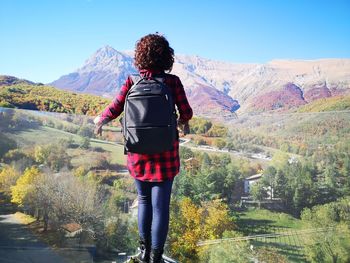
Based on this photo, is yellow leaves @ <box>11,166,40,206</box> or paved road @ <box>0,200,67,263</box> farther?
yellow leaves @ <box>11,166,40,206</box>

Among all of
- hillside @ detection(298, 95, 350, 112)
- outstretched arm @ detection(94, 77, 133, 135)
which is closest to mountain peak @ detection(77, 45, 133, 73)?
hillside @ detection(298, 95, 350, 112)

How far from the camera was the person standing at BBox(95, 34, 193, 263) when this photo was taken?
4.54 feet

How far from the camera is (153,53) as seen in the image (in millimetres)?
1387

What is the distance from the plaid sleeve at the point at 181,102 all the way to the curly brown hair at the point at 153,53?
97 millimetres

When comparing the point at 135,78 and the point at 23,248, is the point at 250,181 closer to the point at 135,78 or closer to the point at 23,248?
the point at 135,78

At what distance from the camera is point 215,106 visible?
3709 cm

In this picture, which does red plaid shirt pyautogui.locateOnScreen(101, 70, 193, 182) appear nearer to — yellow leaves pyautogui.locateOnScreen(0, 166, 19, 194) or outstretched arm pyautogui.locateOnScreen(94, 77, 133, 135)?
outstretched arm pyautogui.locateOnScreen(94, 77, 133, 135)

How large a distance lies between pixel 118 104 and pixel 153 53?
10.1 inches

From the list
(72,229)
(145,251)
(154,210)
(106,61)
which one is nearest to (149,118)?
(154,210)

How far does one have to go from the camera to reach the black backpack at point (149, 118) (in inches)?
50.1

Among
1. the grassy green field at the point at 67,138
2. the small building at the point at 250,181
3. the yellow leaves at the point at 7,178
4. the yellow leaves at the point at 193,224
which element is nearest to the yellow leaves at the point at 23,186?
the yellow leaves at the point at 7,178

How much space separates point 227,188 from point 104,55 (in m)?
81.6

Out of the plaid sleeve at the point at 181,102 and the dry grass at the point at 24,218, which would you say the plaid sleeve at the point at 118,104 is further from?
the dry grass at the point at 24,218

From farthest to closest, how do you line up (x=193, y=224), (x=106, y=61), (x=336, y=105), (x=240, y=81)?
1. (x=106, y=61)
2. (x=240, y=81)
3. (x=336, y=105)
4. (x=193, y=224)
